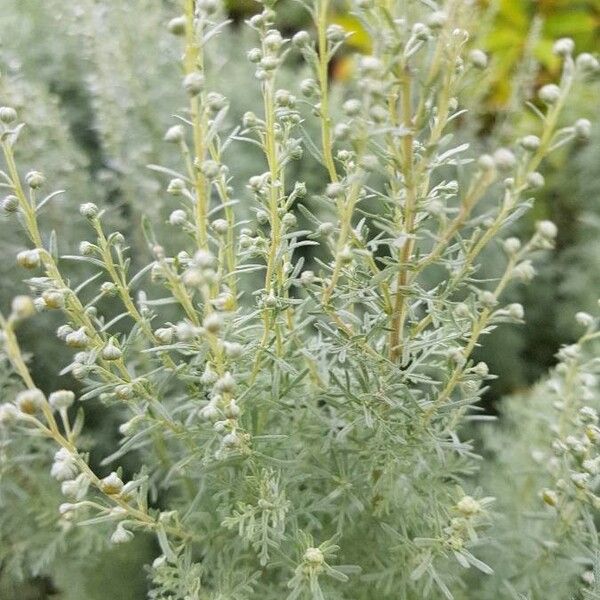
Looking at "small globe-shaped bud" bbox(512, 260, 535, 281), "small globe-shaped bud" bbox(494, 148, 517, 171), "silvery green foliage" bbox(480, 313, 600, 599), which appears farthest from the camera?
"silvery green foliage" bbox(480, 313, 600, 599)

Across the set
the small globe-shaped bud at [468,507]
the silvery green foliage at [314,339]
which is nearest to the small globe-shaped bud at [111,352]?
the silvery green foliage at [314,339]

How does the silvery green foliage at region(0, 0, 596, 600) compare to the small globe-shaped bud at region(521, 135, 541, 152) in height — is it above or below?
below

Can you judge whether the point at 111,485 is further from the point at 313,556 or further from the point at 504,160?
the point at 504,160

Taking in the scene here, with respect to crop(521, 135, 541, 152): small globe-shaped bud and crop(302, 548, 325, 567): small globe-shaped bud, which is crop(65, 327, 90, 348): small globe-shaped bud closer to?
crop(302, 548, 325, 567): small globe-shaped bud

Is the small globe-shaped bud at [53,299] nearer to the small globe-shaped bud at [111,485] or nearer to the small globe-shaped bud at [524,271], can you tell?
the small globe-shaped bud at [111,485]

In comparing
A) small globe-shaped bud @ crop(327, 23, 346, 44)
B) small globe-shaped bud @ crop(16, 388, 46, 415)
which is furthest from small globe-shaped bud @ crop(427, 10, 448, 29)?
small globe-shaped bud @ crop(16, 388, 46, 415)

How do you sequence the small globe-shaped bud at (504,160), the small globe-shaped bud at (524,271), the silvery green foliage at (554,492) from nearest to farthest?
the small globe-shaped bud at (504,160), the small globe-shaped bud at (524,271), the silvery green foliage at (554,492)
